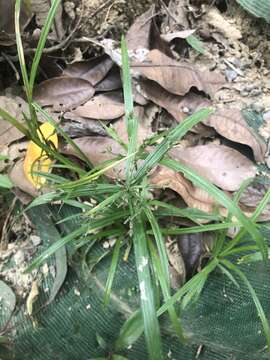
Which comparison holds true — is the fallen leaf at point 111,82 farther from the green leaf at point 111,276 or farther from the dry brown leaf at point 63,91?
the green leaf at point 111,276

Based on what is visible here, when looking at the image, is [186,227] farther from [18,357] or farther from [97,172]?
[18,357]

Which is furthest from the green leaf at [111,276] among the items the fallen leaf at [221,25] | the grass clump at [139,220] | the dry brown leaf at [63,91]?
the fallen leaf at [221,25]

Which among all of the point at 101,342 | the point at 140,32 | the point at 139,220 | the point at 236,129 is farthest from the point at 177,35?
the point at 101,342

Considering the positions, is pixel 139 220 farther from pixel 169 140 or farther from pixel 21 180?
pixel 21 180

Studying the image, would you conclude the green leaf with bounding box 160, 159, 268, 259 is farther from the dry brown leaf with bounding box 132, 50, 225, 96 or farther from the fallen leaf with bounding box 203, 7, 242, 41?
the fallen leaf with bounding box 203, 7, 242, 41

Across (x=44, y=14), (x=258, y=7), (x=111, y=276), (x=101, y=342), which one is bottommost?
(x=101, y=342)

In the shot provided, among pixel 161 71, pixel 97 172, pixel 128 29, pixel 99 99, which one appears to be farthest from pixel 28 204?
pixel 128 29
